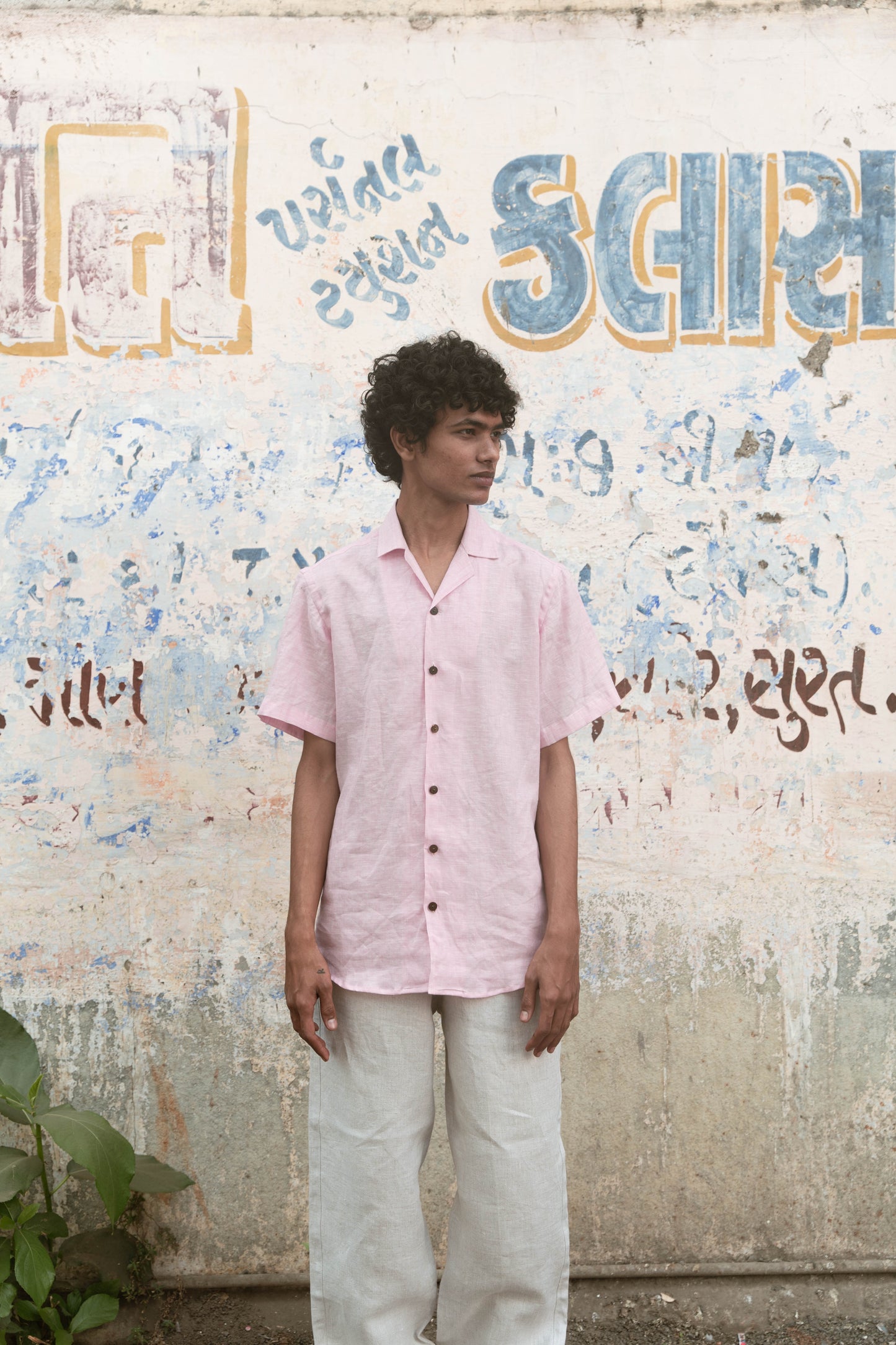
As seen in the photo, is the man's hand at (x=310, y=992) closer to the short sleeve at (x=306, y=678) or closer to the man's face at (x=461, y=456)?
the short sleeve at (x=306, y=678)

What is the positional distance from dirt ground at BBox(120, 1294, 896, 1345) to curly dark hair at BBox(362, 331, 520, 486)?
82.9 inches

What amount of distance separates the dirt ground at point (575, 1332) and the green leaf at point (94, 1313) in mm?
151

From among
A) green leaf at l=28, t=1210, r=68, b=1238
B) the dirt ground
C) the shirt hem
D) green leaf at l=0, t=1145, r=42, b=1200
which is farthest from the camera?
the dirt ground

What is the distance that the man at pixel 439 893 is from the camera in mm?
1982

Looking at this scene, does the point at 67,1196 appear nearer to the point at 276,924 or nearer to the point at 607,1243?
the point at 276,924

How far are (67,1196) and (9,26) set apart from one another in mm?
2921

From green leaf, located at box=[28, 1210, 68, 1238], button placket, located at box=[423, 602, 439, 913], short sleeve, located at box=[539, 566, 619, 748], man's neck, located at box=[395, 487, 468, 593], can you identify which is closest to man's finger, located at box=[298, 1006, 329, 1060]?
button placket, located at box=[423, 602, 439, 913]

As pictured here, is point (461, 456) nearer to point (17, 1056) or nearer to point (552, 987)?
point (552, 987)

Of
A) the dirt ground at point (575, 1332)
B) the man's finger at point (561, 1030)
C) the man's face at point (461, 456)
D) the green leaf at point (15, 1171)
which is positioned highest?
the man's face at point (461, 456)

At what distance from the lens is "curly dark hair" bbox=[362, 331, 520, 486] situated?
2.02m

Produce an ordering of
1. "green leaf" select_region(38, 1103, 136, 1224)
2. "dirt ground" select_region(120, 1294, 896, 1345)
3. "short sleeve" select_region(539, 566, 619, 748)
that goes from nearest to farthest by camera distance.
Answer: "short sleeve" select_region(539, 566, 619, 748), "green leaf" select_region(38, 1103, 136, 1224), "dirt ground" select_region(120, 1294, 896, 1345)

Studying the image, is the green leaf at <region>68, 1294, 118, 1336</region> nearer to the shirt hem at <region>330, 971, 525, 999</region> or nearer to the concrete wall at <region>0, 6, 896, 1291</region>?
the concrete wall at <region>0, 6, 896, 1291</region>

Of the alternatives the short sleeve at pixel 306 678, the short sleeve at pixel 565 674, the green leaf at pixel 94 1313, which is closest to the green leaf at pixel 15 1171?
the green leaf at pixel 94 1313

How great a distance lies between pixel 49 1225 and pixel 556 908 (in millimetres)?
1522
